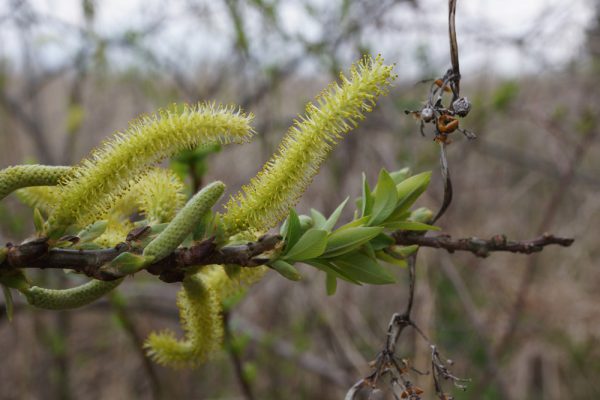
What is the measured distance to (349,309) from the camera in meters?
2.93

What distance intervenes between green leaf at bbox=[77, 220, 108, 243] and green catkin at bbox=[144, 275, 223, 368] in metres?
0.13

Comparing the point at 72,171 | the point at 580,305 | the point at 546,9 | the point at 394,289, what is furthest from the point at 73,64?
the point at 580,305

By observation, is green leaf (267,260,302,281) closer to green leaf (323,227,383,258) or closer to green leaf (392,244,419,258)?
green leaf (323,227,383,258)

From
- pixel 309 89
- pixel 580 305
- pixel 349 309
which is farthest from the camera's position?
pixel 309 89

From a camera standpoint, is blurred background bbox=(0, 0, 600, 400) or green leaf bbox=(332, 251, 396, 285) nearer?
green leaf bbox=(332, 251, 396, 285)

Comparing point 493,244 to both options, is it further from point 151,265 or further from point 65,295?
point 65,295

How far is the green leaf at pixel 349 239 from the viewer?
735mm

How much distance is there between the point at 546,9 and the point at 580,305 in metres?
1.92

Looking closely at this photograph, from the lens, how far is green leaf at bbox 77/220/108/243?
2.42 feet

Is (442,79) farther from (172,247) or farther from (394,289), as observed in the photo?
(394,289)

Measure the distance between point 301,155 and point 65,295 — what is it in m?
0.34

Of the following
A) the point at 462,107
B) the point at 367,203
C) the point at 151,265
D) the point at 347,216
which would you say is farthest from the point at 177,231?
the point at 347,216

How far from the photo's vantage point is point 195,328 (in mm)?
846

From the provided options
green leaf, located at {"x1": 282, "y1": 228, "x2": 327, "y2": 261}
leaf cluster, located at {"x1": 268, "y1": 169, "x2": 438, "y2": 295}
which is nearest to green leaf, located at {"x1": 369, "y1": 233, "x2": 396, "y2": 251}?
leaf cluster, located at {"x1": 268, "y1": 169, "x2": 438, "y2": 295}
